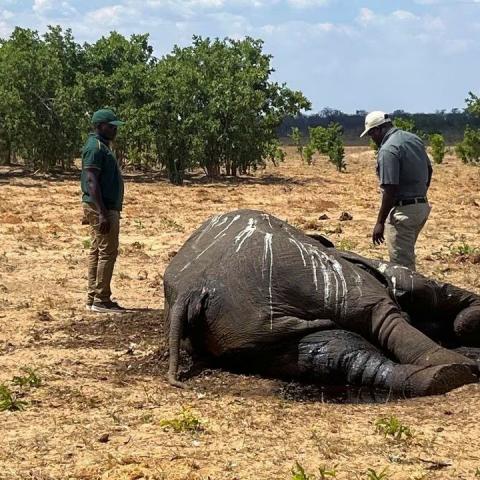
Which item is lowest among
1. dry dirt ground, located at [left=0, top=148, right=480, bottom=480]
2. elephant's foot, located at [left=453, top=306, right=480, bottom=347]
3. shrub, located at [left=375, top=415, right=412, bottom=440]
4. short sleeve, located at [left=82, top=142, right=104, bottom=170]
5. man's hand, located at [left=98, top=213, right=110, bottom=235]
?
dry dirt ground, located at [left=0, top=148, right=480, bottom=480]

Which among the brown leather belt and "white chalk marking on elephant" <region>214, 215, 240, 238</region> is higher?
the brown leather belt

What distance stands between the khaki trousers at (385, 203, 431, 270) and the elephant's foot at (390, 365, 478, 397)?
2001mm

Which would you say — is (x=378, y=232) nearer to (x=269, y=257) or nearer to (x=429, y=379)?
(x=269, y=257)

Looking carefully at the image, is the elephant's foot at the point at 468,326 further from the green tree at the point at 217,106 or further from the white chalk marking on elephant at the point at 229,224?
the green tree at the point at 217,106

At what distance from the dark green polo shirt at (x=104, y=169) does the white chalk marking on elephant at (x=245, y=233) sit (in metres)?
2.15

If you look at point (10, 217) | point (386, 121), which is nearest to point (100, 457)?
point (386, 121)

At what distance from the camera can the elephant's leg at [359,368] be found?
5.13m

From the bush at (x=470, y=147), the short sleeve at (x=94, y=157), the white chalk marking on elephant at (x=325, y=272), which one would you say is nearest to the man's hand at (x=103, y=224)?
the short sleeve at (x=94, y=157)

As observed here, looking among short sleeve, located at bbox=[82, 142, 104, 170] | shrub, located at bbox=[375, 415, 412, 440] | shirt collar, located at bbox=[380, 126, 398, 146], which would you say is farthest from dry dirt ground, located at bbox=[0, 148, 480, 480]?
shirt collar, located at bbox=[380, 126, 398, 146]

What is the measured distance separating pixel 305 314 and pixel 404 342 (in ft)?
2.18

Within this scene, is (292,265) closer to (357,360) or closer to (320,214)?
(357,360)

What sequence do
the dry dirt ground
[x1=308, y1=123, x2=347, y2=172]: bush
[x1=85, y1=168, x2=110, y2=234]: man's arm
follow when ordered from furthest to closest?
[x1=308, y1=123, x2=347, y2=172]: bush → [x1=85, y1=168, x2=110, y2=234]: man's arm → the dry dirt ground

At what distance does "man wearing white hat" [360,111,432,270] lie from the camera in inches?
270

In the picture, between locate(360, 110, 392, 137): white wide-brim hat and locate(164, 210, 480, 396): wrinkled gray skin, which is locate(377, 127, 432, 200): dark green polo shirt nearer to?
locate(360, 110, 392, 137): white wide-brim hat
